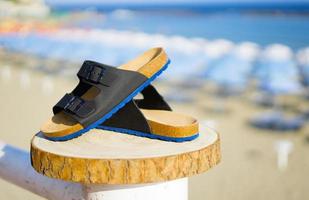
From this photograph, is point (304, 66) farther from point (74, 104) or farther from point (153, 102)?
point (74, 104)

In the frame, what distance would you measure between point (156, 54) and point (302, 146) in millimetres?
4174

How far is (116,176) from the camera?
101cm

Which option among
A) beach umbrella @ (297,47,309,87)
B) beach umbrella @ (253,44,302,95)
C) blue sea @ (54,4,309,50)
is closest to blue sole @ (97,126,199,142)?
beach umbrella @ (253,44,302,95)

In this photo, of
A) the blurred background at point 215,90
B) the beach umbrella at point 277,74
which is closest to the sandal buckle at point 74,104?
the blurred background at point 215,90

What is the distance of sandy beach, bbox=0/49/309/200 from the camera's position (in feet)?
12.2

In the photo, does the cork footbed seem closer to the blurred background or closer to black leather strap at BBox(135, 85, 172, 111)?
black leather strap at BBox(135, 85, 172, 111)

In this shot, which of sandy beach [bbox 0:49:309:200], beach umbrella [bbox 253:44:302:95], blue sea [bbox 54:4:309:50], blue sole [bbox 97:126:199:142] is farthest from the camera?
blue sea [bbox 54:4:309:50]

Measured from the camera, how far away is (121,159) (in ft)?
3.30

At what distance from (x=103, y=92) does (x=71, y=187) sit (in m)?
0.25

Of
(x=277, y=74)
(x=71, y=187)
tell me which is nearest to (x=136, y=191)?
(x=71, y=187)

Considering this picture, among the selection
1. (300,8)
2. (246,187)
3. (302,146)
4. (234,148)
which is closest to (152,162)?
(246,187)

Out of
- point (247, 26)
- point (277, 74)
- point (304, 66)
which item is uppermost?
point (277, 74)

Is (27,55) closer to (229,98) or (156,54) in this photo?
(229,98)

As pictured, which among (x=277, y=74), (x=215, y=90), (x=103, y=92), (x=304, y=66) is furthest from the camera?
(x=304, y=66)
